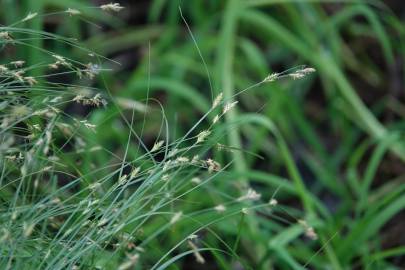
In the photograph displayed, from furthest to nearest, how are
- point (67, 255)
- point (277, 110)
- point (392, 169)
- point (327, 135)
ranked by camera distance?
point (327, 135) < point (392, 169) < point (277, 110) < point (67, 255)

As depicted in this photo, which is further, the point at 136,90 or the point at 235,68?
the point at 235,68

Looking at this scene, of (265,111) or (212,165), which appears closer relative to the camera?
(212,165)

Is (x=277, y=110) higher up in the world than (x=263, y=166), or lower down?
higher up

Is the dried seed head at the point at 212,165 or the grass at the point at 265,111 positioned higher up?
the dried seed head at the point at 212,165

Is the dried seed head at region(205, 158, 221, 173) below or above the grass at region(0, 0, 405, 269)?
above

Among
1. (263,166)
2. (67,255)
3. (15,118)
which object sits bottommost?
(263,166)

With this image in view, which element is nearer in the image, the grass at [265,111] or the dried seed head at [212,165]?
the dried seed head at [212,165]

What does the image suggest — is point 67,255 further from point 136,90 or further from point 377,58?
point 377,58

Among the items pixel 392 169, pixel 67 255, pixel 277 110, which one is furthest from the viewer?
pixel 392 169

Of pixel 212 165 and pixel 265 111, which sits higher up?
pixel 212 165

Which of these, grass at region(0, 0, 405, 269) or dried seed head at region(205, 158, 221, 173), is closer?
dried seed head at region(205, 158, 221, 173)

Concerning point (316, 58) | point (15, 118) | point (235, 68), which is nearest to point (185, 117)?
point (235, 68)
